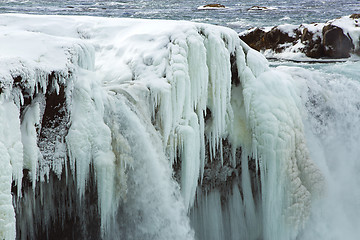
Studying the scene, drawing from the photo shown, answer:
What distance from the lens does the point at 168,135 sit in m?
4.08

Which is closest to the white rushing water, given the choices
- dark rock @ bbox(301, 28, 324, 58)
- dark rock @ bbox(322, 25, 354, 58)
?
dark rock @ bbox(322, 25, 354, 58)

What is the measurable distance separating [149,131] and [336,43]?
9095 mm

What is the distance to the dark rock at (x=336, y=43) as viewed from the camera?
11.5m

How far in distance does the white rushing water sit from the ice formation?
0.04 feet

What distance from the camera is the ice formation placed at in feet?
10.9

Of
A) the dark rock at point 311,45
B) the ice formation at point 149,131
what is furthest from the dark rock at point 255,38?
the ice formation at point 149,131

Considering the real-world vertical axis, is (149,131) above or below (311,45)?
above

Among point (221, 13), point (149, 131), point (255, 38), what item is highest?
point (149, 131)

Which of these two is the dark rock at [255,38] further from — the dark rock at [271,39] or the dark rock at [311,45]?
the dark rock at [311,45]

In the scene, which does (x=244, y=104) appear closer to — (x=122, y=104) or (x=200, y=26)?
(x=200, y=26)

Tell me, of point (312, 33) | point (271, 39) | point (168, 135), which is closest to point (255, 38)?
point (271, 39)

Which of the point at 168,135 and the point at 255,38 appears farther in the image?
the point at 255,38

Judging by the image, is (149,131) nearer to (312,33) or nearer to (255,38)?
(312,33)

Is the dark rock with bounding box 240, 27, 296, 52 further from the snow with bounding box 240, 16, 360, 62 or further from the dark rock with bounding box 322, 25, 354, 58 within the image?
the dark rock with bounding box 322, 25, 354, 58
